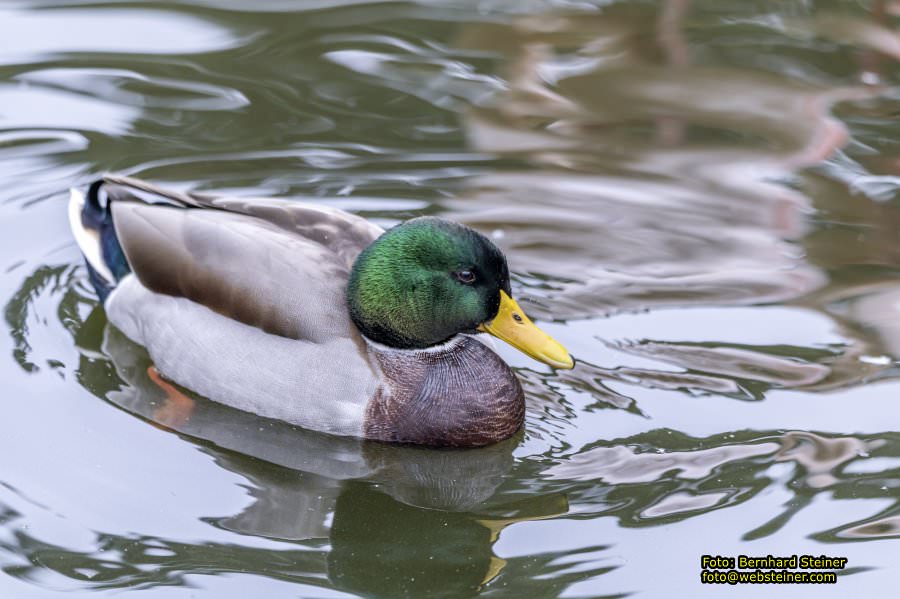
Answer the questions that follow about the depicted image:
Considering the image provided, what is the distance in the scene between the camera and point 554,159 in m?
7.49

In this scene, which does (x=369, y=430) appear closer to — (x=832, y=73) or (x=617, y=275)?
(x=617, y=275)

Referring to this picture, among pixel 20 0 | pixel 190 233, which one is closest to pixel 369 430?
pixel 190 233

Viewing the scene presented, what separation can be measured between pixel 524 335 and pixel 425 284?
16.5 inches

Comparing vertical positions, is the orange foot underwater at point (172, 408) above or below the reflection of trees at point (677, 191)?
below

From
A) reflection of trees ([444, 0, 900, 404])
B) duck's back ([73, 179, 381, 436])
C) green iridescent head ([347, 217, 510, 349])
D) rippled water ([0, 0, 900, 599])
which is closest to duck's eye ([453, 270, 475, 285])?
green iridescent head ([347, 217, 510, 349])

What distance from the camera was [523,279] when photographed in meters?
6.34

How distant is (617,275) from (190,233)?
2027 mm

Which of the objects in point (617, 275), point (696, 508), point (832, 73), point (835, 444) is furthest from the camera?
point (832, 73)

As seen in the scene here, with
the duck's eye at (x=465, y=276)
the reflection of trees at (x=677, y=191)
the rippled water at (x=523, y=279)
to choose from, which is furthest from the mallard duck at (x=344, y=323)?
the reflection of trees at (x=677, y=191)

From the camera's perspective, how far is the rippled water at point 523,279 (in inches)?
181

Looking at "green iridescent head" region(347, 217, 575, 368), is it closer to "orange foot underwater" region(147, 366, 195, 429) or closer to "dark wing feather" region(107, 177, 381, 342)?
"dark wing feather" region(107, 177, 381, 342)

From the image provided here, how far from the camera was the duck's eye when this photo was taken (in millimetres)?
5059

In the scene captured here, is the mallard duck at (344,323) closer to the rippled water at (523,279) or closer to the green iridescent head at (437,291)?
the green iridescent head at (437,291)

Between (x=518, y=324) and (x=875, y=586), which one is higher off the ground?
(x=518, y=324)
